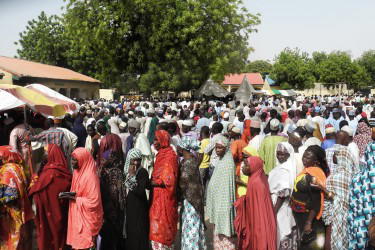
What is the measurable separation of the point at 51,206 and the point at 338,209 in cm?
293

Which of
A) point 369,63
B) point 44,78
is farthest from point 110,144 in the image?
point 369,63

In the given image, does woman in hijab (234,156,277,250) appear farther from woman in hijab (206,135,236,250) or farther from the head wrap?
the head wrap

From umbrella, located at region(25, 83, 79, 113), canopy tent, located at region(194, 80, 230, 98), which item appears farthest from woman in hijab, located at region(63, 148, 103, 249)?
canopy tent, located at region(194, 80, 230, 98)

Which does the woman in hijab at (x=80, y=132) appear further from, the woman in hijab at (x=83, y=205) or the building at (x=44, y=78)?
the building at (x=44, y=78)

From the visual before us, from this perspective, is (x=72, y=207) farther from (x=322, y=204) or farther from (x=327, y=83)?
(x=327, y=83)

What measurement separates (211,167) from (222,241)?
187 cm

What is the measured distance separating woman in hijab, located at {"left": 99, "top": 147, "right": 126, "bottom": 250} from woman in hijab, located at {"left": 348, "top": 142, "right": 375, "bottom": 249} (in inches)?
93.6

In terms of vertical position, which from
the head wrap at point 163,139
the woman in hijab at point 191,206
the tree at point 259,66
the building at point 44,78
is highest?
the tree at point 259,66

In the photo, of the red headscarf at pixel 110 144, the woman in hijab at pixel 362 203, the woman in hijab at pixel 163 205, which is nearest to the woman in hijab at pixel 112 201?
the woman in hijab at pixel 163 205

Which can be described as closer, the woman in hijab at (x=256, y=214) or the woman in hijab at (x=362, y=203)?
the woman in hijab at (x=362, y=203)

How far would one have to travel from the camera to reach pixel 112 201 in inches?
173

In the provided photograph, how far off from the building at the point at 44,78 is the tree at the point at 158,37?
3.92 m

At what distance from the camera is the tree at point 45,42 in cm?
4066

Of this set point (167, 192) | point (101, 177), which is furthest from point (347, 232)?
point (101, 177)
